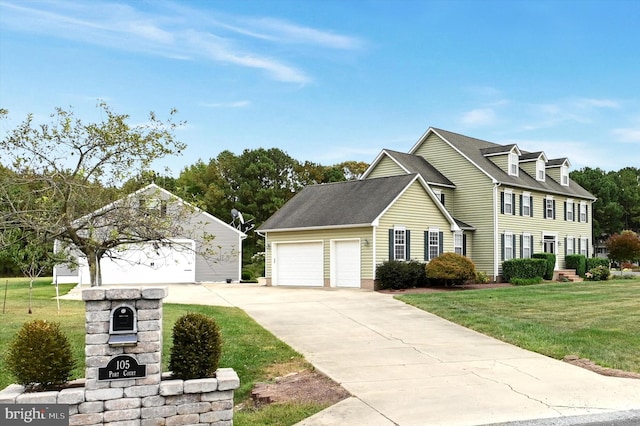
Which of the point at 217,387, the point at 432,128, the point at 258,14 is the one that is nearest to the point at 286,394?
the point at 217,387

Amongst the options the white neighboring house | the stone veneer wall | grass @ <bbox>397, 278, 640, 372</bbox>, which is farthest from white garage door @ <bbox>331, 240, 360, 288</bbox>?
the stone veneer wall

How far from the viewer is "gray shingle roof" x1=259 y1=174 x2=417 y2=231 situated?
25.7 m

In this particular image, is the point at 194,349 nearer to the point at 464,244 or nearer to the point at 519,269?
the point at 464,244

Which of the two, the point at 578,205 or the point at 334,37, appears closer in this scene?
the point at 334,37

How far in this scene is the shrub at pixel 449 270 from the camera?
24734 mm

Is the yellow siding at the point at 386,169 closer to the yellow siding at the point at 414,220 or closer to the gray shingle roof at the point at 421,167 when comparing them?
the gray shingle roof at the point at 421,167

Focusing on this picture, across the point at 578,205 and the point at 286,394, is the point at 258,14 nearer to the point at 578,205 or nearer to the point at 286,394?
the point at 286,394

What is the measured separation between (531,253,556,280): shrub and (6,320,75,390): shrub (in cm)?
2977

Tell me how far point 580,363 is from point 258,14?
1189cm

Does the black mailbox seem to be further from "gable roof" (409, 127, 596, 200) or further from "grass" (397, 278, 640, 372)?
"gable roof" (409, 127, 596, 200)

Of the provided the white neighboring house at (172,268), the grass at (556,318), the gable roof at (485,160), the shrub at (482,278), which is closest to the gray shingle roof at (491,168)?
the gable roof at (485,160)

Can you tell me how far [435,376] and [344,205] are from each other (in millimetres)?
18326

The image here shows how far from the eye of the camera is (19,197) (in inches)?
431

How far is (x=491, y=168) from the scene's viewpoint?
3238 cm
